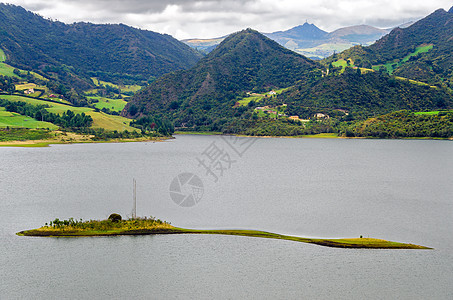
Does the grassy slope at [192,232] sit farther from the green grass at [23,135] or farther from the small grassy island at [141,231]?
the green grass at [23,135]

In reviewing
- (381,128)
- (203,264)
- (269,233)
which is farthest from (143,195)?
(381,128)

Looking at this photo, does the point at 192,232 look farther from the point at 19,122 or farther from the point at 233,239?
the point at 19,122

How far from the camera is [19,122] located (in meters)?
158

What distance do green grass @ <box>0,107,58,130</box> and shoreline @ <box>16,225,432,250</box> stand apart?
4801 inches

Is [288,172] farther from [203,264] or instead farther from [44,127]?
[44,127]

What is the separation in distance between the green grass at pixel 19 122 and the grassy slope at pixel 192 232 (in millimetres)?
121986

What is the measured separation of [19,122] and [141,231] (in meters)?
135

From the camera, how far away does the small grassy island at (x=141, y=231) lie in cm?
4009

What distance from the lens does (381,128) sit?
18675 cm

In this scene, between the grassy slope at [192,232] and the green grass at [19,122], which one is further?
the green grass at [19,122]

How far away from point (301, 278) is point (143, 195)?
115 feet

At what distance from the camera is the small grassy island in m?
40.1

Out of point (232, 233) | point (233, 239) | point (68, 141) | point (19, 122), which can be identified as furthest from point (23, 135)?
point (233, 239)

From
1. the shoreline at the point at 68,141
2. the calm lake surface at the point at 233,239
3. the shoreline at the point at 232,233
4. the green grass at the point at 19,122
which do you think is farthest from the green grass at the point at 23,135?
the shoreline at the point at 232,233
